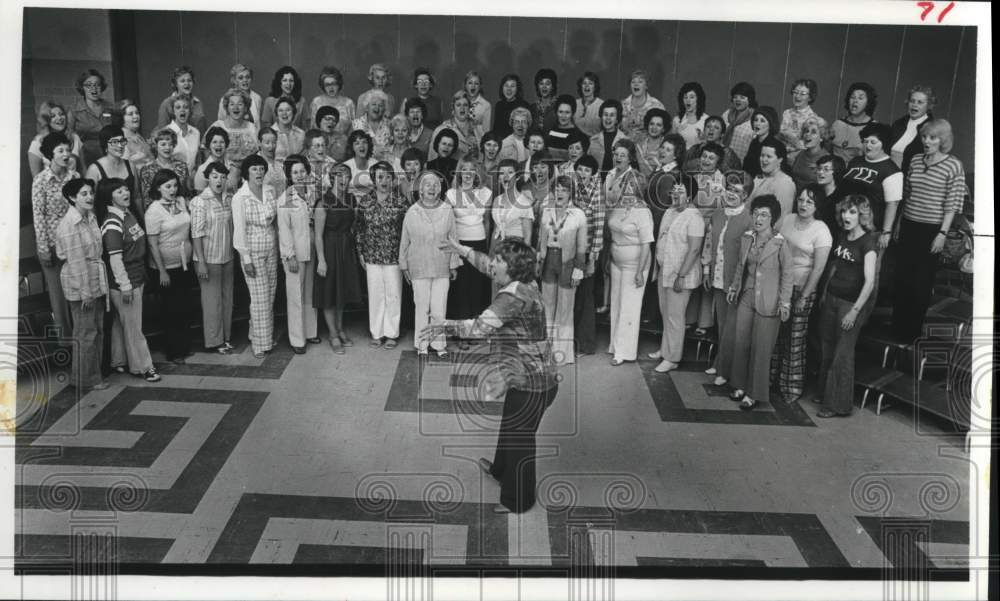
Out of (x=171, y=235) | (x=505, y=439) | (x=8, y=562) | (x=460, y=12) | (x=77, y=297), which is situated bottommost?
(x=8, y=562)

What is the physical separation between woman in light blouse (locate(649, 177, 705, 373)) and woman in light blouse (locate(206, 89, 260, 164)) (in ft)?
8.47

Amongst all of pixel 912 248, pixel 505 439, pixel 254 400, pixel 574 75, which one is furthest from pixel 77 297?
pixel 912 248

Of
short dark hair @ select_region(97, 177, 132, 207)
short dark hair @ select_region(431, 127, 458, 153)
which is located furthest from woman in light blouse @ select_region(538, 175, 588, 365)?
short dark hair @ select_region(97, 177, 132, 207)

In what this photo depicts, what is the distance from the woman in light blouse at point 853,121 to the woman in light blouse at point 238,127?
3.53 metres

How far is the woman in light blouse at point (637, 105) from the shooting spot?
5.07m

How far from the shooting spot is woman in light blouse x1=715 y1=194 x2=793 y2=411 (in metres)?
5.16

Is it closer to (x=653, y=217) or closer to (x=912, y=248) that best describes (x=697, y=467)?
(x=653, y=217)

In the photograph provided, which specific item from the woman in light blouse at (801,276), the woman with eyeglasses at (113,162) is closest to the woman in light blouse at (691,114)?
the woman in light blouse at (801,276)

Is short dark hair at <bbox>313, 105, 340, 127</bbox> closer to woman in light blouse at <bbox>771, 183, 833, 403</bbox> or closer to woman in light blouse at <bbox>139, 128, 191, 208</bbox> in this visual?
woman in light blouse at <bbox>139, 128, 191, 208</bbox>

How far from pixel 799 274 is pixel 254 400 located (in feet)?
11.1

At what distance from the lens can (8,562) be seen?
4.74m

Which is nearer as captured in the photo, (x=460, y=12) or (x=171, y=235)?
(x=460, y=12)

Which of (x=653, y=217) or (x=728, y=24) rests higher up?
(x=728, y=24)

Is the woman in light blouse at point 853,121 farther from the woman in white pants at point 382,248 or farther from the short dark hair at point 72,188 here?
the short dark hair at point 72,188
